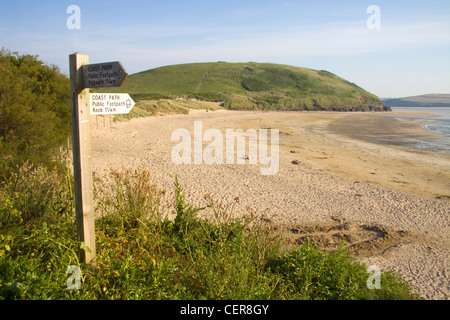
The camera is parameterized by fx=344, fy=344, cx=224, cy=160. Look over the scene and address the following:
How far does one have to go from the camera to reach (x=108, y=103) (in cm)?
340

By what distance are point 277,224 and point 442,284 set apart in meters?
2.60

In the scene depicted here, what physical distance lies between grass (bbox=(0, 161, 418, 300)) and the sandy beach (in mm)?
998

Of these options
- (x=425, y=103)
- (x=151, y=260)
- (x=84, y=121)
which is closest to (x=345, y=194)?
(x=151, y=260)

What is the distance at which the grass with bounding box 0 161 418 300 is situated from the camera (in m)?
3.02

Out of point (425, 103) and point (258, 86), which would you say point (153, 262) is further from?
point (425, 103)

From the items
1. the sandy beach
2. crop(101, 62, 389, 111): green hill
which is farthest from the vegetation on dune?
crop(101, 62, 389, 111): green hill

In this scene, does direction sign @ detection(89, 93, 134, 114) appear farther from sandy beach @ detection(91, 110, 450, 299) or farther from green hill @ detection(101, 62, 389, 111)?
green hill @ detection(101, 62, 389, 111)

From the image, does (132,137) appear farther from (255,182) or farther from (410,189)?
(410,189)

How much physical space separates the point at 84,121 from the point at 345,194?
22.2 feet

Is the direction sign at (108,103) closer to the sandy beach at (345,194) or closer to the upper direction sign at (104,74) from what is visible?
the upper direction sign at (104,74)

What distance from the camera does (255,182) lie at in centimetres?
910

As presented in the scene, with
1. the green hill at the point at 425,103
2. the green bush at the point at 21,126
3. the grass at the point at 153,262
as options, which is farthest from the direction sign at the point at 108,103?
the green hill at the point at 425,103
